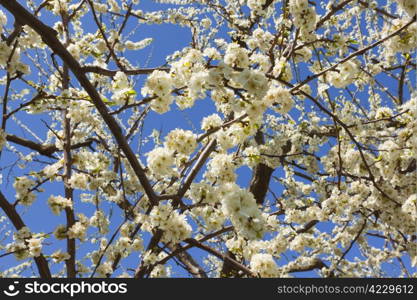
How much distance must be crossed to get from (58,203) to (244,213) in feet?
8.91

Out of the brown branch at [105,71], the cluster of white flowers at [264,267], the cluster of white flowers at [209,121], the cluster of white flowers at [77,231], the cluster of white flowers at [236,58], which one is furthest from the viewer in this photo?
the cluster of white flowers at [77,231]

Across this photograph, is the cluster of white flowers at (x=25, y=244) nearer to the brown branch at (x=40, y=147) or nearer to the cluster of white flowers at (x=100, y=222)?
the cluster of white flowers at (x=100, y=222)

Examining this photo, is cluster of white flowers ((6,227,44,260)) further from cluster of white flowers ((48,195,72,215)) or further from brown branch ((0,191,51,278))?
cluster of white flowers ((48,195,72,215))

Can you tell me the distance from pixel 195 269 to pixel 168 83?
3.79 metres

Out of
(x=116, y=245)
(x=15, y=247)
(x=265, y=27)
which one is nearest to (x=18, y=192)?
(x=15, y=247)

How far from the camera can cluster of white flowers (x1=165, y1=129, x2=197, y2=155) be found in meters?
3.45

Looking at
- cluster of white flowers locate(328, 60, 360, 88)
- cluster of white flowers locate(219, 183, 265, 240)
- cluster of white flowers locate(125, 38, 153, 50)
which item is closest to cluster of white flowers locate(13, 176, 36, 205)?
cluster of white flowers locate(219, 183, 265, 240)

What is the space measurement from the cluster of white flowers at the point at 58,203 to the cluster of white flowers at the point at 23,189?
10.3 inches

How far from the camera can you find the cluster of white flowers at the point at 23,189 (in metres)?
4.51

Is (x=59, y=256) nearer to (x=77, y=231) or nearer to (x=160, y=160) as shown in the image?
(x=77, y=231)

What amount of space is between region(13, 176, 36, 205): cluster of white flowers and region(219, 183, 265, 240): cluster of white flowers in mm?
2752

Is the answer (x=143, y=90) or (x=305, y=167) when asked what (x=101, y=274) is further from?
(x=305, y=167)

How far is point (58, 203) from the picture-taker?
4516 millimetres

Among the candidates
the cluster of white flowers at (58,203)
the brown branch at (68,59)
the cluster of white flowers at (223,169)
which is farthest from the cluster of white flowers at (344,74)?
the cluster of white flowers at (58,203)
